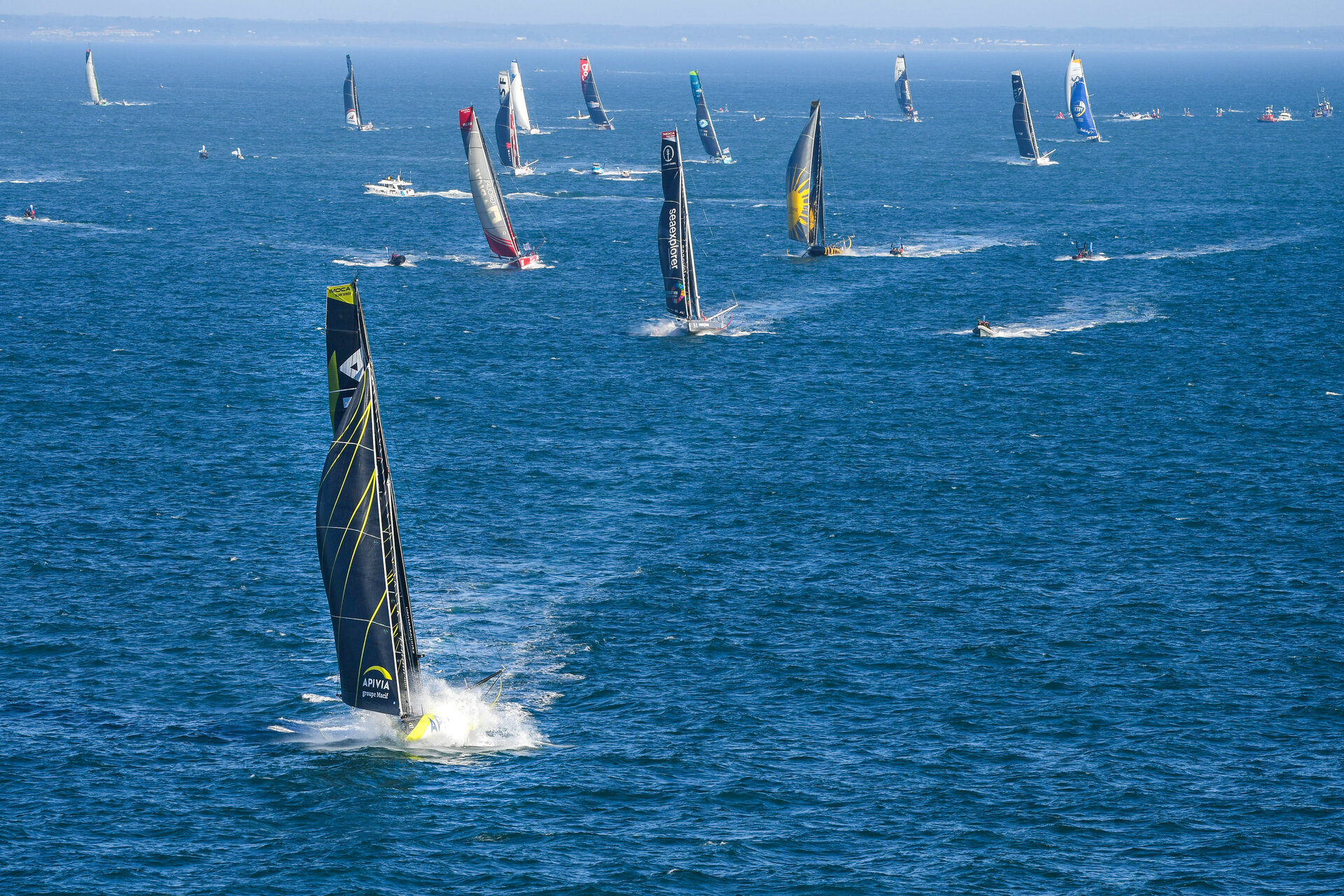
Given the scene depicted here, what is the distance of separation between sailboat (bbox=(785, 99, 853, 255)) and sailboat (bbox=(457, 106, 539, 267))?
90.1ft

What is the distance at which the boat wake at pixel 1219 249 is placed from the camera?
154375 millimetres

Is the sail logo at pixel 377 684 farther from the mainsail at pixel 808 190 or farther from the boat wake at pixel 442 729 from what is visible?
the mainsail at pixel 808 190

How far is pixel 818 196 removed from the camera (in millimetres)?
153625

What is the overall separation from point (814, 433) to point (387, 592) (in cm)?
4589

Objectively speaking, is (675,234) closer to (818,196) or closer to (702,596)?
(818,196)

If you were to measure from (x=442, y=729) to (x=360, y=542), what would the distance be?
8312 mm

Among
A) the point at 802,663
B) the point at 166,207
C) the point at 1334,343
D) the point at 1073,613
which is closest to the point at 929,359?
the point at 1334,343

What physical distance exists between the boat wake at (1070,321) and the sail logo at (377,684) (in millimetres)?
77467

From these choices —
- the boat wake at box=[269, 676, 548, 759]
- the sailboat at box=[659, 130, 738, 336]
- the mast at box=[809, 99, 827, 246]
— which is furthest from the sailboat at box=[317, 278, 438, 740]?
the mast at box=[809, 99, 827, 246]

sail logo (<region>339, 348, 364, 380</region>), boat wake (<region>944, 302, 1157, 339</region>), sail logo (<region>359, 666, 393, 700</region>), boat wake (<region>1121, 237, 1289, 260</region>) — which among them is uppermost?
sail logo (<region>339, 348, 364, 380</region>)

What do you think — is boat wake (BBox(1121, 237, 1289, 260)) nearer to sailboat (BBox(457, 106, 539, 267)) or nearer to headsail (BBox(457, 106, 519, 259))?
sailboat (BBox(457, 106, 539, 267))

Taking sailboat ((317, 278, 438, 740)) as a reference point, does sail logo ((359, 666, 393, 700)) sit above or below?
below

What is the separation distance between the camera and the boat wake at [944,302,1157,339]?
398 ft

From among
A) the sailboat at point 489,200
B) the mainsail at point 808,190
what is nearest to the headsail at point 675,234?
the sailboat at point 489,200
